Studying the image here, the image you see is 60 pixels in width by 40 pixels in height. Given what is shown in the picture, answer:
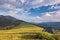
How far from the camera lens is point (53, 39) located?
54.8 meters

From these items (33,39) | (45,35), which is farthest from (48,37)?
(33,39)

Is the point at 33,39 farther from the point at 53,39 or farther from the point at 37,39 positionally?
the point at 53,39

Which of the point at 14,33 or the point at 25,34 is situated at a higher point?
the point at 14,33

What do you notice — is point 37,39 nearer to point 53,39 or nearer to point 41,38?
point 41,38

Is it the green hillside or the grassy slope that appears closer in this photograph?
the green hillside

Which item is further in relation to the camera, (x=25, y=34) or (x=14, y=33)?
(x=14, y=33)

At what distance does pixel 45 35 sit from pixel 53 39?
315 centimetres

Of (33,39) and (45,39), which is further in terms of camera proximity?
(33,39)

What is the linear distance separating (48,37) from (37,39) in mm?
4123

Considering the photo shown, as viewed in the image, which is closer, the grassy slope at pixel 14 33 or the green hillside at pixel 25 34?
the green hillside at pixel 25 34

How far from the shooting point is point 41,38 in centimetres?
5575

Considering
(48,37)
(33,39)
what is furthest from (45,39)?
(33,39)

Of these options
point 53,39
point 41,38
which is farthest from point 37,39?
point 53,39
